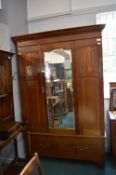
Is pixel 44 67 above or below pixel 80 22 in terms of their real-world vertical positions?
below

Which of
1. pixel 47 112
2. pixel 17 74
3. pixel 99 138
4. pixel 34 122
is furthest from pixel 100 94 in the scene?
pixel 17 74

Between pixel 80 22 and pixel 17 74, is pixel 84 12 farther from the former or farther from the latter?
pixel 17 74

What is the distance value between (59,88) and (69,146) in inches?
34.7

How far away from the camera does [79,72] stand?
99.0 inches

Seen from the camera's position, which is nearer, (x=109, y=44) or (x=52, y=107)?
(x=52, y=107)

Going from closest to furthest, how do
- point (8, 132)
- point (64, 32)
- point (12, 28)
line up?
point (8, 132), point (64, 32), point (12, 28)

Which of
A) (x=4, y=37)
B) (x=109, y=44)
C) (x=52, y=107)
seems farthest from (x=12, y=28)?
(x=109, y=44)

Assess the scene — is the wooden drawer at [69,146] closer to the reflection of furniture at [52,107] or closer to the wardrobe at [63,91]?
the wardrobe at [63,91]

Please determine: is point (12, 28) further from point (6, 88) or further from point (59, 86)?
point (59, 86)

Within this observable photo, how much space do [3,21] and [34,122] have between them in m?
1.62

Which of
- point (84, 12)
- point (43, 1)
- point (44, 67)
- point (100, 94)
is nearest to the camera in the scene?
point (100, 94)

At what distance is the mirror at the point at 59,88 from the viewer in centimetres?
259

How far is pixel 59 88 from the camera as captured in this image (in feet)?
8.73

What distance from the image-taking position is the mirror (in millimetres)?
2590
